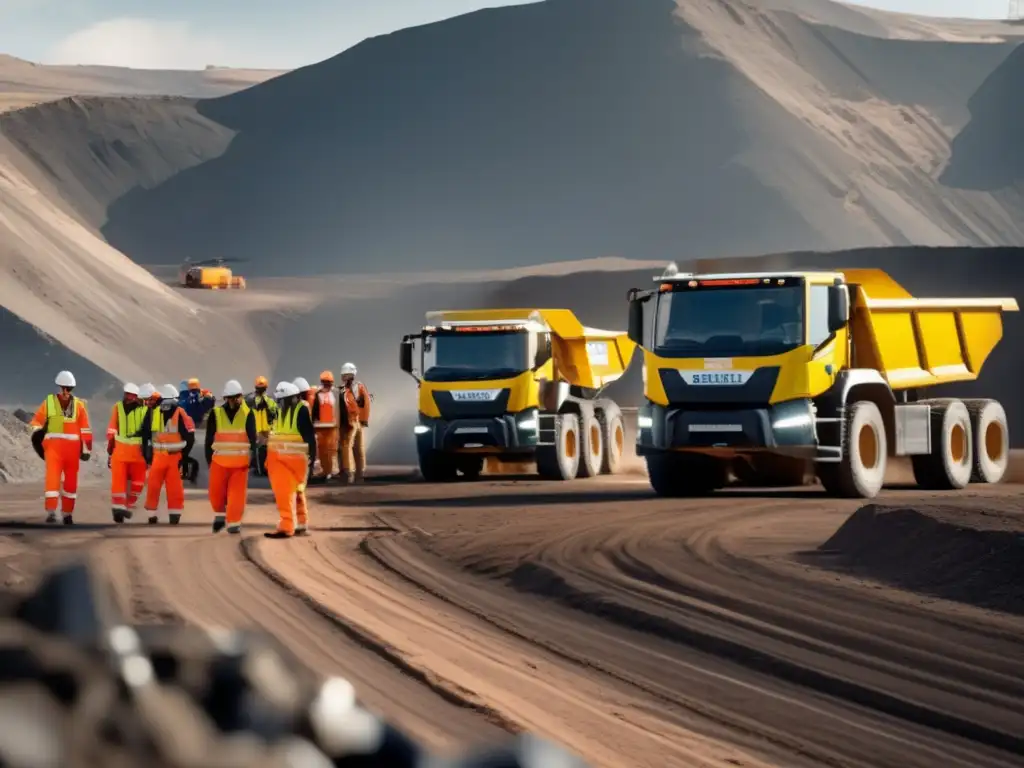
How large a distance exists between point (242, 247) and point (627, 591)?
319ft

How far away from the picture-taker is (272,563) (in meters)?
15.4

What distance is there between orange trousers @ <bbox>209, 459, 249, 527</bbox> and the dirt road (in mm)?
379

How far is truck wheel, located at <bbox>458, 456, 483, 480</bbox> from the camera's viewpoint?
95.3 feet

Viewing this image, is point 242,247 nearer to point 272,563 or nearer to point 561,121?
point 561,121

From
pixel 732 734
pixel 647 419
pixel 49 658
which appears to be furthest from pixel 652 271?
pixel 49 658

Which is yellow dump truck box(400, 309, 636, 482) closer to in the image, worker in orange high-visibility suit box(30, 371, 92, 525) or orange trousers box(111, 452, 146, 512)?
orange trousers box(111, 452, 146, 512)

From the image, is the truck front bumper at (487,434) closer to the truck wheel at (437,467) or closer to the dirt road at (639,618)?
the truck wheel at (437,467)

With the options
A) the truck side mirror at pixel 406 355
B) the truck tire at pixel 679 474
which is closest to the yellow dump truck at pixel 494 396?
the truck side mirror at pixel 406 355

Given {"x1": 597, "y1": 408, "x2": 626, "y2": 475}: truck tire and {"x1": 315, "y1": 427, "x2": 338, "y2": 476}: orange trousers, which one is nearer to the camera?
{"x1": 315, "y1": 427, "x2": 338, "y2": 476}: orange trousers

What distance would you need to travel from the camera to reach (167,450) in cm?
1980

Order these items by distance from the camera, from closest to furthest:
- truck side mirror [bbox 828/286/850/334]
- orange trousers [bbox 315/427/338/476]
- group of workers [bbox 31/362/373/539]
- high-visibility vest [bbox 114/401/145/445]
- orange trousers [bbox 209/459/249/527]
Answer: group of workers [bbox 31/362/373/539], orange trousers [bbox 209/459/249/527], high-visibility vest [bbox 114/401/145/445], truck side mirror [bbox 828/286/850/334], orange trousers [bbox 315/427/338/476]

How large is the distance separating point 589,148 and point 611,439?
79.8 meters

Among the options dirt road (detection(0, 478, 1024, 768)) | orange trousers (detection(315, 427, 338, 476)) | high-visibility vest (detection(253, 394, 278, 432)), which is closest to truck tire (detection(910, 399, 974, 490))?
dirt road (detection(0, 478, 1024, 768))

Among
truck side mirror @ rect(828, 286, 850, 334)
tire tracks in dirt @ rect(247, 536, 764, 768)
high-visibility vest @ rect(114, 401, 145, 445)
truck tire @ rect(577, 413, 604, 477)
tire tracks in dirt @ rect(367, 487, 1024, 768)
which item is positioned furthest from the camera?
truck tire @ rect(577, 413, 604, 477)
